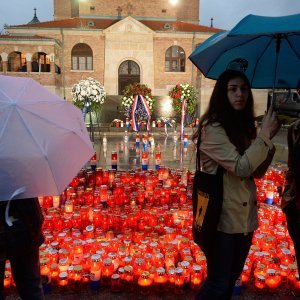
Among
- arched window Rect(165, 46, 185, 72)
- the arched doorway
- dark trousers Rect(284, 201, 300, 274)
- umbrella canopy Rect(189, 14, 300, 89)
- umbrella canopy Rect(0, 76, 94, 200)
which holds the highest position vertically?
arched window Rect(165, 46, 185, 72)

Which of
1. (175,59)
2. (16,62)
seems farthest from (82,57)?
(175,59)

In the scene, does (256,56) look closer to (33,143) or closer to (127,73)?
(33,143)

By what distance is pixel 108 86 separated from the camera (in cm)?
3234

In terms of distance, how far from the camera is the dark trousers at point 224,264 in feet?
7.83

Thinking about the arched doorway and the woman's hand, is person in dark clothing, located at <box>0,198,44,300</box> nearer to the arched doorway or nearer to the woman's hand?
the woman's hand

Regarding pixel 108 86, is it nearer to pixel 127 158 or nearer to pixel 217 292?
pixel 127 158

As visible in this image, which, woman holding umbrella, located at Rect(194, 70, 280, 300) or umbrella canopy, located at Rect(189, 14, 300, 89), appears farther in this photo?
umbrella canopy, located at Rect(189, 14, 300, 89)

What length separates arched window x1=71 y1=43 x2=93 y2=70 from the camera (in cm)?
3262

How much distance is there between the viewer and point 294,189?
104 inches

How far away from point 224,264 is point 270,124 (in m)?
1.02

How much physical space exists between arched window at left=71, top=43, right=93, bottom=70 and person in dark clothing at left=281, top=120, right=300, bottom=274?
31.8 m

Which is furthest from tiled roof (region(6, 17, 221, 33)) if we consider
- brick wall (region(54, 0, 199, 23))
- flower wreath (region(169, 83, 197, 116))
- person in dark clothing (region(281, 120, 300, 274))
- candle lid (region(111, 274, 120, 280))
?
person in dark clothing (region(281, 120, 300, 274))

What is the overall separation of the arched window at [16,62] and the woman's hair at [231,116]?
1183 inches

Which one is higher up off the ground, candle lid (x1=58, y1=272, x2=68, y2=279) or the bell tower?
the bell tower
